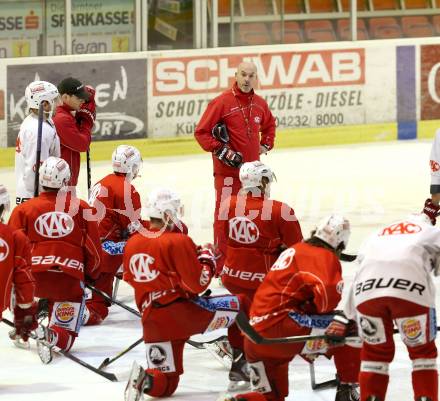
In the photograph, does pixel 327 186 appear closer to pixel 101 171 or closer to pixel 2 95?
pixel 101 171

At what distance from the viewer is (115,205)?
9.50m

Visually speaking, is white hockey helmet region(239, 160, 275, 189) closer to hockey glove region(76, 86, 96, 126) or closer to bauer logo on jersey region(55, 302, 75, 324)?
bauer logo on jersey region(55, 302, 75, 324)

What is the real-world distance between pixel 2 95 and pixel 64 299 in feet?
23.7

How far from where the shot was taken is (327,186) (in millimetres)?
14633

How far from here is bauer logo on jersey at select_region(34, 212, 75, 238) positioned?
8406 mm

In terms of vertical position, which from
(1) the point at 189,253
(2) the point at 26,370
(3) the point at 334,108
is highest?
(3) the point at 334,108

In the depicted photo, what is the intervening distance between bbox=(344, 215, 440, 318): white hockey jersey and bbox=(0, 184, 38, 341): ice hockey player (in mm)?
Result: 1824

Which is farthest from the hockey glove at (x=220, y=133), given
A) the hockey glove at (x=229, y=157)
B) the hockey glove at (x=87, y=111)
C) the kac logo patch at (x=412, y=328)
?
the kac logo patch at (x=412, y=328)

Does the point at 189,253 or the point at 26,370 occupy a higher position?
the point at 189,253

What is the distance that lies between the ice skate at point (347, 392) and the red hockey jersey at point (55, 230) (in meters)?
1.97

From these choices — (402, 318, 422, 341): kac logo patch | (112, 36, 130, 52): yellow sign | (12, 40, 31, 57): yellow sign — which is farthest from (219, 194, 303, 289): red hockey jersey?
(112, 36, 130, 52): yellow sign

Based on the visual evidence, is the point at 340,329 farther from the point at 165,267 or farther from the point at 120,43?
the point at 120,43

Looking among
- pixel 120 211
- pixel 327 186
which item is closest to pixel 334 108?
pixel 327 186

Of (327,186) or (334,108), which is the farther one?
(334,108)
